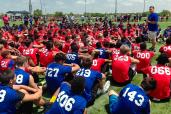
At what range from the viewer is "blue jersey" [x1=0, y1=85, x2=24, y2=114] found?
261 inches

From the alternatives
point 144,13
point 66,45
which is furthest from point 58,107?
point 144,13

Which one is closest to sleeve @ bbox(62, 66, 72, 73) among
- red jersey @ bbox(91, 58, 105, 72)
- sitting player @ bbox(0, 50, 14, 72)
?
red jersey @ bbox(91, 58, 105, 72)

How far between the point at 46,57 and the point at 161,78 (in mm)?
5205

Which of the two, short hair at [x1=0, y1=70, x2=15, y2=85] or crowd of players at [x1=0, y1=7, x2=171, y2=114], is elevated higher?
short hair at [x1=0, y1=70, x2=15, y2=85]

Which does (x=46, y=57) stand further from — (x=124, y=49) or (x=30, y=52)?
(x=124, y=49)

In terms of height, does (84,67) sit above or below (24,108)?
above

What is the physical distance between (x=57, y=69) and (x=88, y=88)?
122 cm

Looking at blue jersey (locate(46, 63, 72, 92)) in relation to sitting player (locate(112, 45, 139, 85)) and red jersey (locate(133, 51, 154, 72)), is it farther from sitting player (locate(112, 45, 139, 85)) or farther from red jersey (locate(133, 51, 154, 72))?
red jersey (locate(133, 51, 154, 72))

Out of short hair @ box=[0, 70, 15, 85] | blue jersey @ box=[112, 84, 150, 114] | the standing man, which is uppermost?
the standing man

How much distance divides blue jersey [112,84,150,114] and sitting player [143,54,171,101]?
105 inches

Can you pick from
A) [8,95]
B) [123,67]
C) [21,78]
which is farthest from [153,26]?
[8,95]

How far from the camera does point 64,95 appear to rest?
22.8ft

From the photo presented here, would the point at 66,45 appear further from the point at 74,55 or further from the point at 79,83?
the point at 79,83

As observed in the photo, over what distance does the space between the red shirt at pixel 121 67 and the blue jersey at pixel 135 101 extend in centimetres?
408
